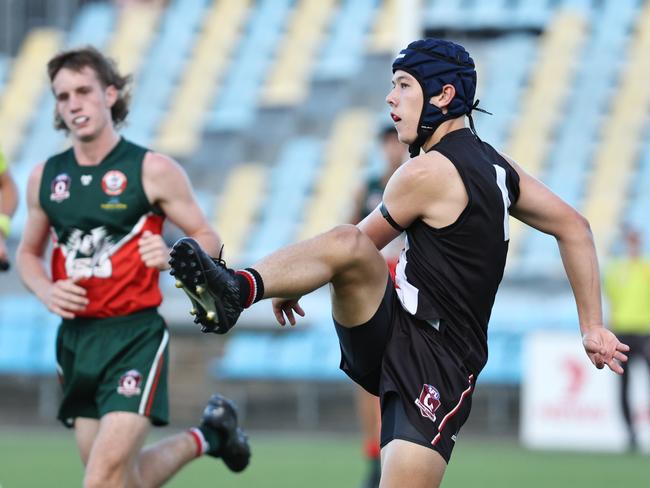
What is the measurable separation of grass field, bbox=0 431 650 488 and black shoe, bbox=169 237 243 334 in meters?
5.64

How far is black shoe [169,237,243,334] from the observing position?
15.4ft

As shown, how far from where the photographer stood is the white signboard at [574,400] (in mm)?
14930

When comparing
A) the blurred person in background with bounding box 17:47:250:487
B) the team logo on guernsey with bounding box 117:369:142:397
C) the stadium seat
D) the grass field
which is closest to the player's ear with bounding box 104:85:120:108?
the blurred person in background with bounding box 17:47:250:487

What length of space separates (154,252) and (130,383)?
0.58 meters

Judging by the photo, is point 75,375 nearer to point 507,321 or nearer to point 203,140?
point 507,321

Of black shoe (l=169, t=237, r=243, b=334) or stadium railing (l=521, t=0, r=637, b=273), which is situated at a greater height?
black shoe (l=169, t=237, r=243, b=334)

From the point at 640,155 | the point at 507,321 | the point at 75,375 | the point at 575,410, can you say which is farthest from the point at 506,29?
the point at 75,375

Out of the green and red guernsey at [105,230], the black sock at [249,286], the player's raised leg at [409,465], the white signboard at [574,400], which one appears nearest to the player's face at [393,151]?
the green and red guernsey at [105,230]

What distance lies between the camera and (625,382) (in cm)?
1410

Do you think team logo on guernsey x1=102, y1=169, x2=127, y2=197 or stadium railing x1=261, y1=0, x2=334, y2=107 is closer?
team logo on guernsey x1=102, y1=169, x2=127, y2=197

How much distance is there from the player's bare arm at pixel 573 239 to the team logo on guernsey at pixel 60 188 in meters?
2.09

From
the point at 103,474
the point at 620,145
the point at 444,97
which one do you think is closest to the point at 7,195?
the point at 103,474

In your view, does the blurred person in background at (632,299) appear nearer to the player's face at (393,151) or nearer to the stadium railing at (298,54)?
the player's face at (393,151)

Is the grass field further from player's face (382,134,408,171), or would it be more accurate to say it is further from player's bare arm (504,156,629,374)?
player's bare arm (504,156,629,374)
